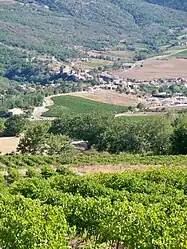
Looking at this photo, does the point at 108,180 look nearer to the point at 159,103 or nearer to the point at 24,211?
the point at 24,211

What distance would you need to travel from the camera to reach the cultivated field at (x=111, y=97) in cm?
17262

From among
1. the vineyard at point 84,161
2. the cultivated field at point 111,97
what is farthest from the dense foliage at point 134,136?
the cultivated field at point 111,97

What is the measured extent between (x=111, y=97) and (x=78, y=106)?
21.4 m

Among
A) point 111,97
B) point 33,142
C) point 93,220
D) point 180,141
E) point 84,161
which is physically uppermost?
point 93,220

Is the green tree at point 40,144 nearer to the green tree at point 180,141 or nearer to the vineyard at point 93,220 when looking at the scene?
the green tree at point 180,141

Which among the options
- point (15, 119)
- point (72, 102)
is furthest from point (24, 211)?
point (72, 102)

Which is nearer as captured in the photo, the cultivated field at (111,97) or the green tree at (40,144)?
the green tree at (40,144)

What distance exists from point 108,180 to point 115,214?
13798 mm

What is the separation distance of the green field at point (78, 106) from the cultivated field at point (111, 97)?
4987mm

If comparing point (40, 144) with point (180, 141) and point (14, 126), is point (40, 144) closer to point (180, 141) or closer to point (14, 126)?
point (180, 141)

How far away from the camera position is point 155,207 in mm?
26344

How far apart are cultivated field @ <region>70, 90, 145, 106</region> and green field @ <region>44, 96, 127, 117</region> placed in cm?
499

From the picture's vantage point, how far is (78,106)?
162m

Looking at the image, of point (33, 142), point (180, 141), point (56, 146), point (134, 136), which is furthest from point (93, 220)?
point (134, 136)
